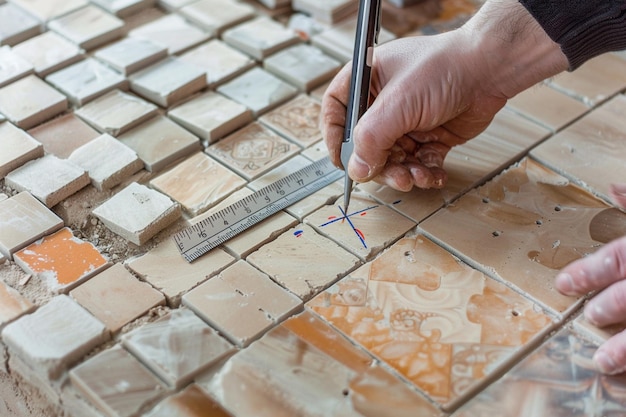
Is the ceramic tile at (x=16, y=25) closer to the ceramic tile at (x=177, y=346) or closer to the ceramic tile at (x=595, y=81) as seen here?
the ceramic tile at (x=177, y=346)

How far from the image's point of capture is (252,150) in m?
2.36

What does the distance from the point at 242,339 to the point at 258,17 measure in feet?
4.95

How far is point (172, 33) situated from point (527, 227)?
1.45 metres

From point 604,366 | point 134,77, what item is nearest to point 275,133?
point 134,77

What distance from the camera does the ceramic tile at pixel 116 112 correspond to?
240 cm

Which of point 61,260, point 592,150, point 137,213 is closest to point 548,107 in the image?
point 592,150

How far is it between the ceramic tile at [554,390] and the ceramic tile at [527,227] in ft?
0.47

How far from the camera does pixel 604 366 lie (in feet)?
5.60

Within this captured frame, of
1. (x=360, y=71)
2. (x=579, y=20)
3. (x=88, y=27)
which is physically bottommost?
(x=88, y=27)

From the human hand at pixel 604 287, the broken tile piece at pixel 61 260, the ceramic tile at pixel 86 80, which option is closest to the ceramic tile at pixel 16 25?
the ceramic tile at pixel 86 80

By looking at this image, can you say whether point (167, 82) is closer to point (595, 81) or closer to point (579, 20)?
point (579, 20)

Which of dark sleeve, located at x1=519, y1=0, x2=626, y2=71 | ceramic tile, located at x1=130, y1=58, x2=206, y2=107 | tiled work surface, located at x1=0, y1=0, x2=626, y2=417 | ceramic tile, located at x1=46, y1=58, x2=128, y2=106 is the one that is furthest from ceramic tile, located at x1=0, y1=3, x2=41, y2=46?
dark sleeve, located at x1=519, y1=0, x2=626, y2=71

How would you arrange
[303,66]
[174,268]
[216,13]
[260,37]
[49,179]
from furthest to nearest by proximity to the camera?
[216,13] < [260,37] < [303,66] < [49,179] < [174,268]

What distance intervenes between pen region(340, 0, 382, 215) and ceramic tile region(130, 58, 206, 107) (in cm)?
67
